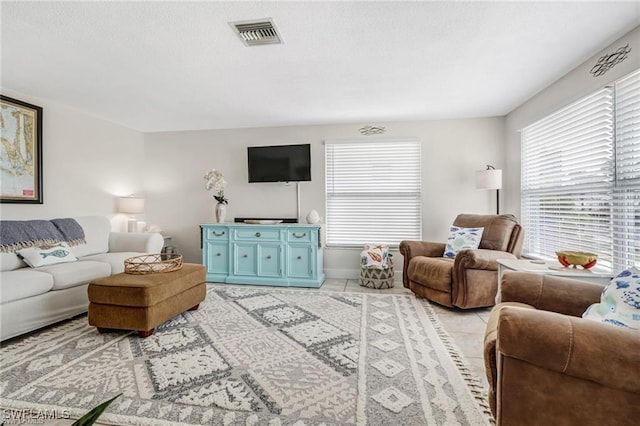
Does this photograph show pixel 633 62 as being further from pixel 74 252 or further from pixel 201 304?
pixel 74 252

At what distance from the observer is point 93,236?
11.7ft

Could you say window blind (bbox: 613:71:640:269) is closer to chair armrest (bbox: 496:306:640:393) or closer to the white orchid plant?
chair armrest (bbox: 496:306:640:393)

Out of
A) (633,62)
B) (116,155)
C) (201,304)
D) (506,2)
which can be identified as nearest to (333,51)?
(506,2)

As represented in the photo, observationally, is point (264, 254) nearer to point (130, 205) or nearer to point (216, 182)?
point (216, 182)

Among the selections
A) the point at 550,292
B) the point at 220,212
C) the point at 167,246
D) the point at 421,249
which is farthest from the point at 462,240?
the point at 167,246

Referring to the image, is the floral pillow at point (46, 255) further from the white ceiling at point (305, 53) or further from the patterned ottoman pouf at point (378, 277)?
the patterned ottoman pouf at point (378, 277)

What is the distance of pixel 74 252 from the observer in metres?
3.29

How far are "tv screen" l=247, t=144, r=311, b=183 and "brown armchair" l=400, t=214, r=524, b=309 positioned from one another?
5.75ft

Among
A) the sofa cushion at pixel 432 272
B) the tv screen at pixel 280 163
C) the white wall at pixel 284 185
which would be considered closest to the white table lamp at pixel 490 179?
the white wall at pixel 284 185

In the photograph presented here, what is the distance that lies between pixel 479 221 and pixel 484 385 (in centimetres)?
219

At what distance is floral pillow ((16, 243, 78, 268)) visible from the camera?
110 inches

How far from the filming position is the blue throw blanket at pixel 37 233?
2770 mm

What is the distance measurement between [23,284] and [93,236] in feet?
4.02

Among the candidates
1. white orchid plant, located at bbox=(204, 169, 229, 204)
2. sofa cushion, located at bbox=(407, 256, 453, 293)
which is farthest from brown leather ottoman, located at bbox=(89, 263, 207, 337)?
sofa cushion, located at bbox=(407, 256, 453, 293)
